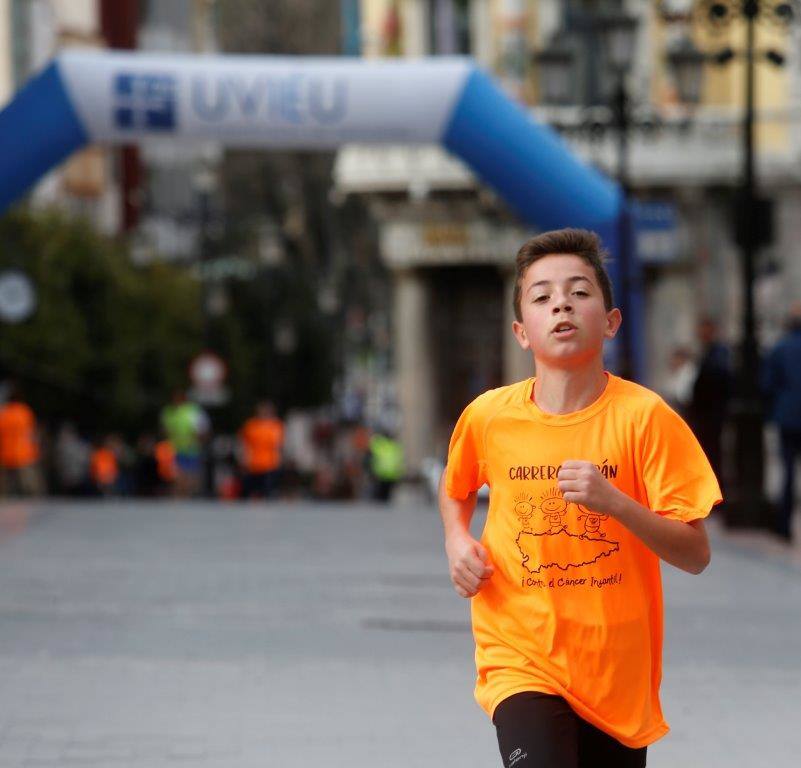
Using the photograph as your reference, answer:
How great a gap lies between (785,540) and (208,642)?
7.72m

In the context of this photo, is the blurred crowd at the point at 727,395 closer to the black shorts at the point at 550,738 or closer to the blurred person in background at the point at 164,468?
the black shorts at the point at 550,738

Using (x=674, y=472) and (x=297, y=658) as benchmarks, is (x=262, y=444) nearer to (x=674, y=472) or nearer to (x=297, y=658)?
(x=297, y=658)

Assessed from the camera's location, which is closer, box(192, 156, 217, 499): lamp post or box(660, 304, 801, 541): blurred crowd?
box(660, 304, 801, 541): blurred crowd

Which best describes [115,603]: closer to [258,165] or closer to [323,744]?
[323,744]

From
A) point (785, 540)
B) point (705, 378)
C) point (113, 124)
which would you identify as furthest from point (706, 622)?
point (705, 378)

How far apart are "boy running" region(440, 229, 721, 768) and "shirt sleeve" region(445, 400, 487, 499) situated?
0.34ft

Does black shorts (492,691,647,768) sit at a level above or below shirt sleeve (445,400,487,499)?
below

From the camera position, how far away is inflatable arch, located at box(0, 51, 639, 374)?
1703 cm

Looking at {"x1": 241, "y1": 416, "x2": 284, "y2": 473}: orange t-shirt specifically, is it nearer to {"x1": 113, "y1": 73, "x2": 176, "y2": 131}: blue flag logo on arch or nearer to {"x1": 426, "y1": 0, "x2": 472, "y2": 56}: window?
{"x1": 426, "y1": 0, "x2": 472, "y2": 56}: window

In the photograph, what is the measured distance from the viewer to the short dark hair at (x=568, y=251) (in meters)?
4.52

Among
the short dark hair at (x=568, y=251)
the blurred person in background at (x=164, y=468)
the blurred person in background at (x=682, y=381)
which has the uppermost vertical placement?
the short dark hair at (x=568, y=251)

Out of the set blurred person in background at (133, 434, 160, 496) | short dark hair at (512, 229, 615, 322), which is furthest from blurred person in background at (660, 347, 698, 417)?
blurred person in background at (133, 434, 160, 496)

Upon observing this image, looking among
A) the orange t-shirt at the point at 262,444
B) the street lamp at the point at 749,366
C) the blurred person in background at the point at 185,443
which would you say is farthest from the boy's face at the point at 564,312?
the blurred person in background at the point at 185,443

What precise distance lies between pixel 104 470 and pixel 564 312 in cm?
3410
